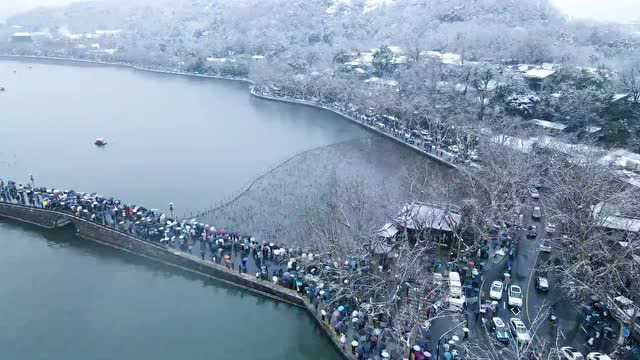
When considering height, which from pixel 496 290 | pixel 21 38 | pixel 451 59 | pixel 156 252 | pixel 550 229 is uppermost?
pixel 21 38

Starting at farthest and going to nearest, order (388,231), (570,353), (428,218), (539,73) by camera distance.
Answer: (539,73), (428,218), (388,231), (570,353)

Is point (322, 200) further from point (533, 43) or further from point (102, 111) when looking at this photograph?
point (533, 43)

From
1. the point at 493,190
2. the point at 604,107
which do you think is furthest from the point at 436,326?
the point at 604,107

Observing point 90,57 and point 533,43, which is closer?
point 533,43

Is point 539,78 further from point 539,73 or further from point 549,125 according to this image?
point 549,125

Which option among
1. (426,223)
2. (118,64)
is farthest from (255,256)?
(118,64)

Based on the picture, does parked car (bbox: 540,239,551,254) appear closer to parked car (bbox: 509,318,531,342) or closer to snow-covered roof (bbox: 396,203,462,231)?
snow-covered roof (bbox: 396,203,462,231)

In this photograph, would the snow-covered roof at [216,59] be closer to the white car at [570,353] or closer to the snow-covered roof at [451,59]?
the snow-covered roof at [451,59]

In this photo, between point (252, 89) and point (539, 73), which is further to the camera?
point (252, 89)
